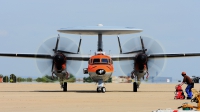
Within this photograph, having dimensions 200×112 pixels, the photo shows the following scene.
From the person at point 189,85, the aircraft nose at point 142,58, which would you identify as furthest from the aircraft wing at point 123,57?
the person at point 189,85

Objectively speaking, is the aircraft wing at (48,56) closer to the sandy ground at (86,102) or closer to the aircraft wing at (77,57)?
the aircraft wing at (77,57)

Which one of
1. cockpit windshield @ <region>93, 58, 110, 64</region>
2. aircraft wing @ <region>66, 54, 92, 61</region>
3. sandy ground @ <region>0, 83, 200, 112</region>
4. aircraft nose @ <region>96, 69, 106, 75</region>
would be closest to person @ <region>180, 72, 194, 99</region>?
sandy ground @ <region>0, 83, 200, 112</region>

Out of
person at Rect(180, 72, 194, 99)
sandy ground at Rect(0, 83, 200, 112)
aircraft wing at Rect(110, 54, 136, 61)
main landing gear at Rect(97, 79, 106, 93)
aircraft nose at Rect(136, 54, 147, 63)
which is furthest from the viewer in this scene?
aircraft wing at Rect(110, 54, 136, 61)

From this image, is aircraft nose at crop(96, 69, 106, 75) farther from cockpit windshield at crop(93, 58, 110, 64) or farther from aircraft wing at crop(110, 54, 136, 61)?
aircraft wing at crop(110, 54, 136, 61)

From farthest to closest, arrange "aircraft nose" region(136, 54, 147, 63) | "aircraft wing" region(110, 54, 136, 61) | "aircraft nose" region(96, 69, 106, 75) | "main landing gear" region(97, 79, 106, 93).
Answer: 1. "aircraft wing" region(110, 54, 136, 61)
2. "aircraft nose" region(136, 54, 147, 63)
3. "main landing gear" region(97, 79, 106, 93)
4. "aircraft nose" region(96, 69, 106, 75)

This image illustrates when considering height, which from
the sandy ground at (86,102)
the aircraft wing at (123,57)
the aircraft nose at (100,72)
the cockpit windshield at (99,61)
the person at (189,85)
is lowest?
the sandy ground at (86,102)

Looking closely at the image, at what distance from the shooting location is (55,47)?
146ft

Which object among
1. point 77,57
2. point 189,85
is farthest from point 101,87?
point 189,85

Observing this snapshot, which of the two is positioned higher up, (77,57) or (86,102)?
(77,57)

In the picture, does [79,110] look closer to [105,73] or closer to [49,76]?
[105,73]

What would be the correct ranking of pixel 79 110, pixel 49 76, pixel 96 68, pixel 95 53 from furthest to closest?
1. pixel 49 76
2. pixel 95 53
3. pixel 96 68
4. pixel 79 110

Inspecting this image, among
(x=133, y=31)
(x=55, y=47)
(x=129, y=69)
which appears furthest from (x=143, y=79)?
(x=55, y=47)

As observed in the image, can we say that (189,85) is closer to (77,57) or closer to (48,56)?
(77,57)

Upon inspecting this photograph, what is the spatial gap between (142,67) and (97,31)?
459cm
